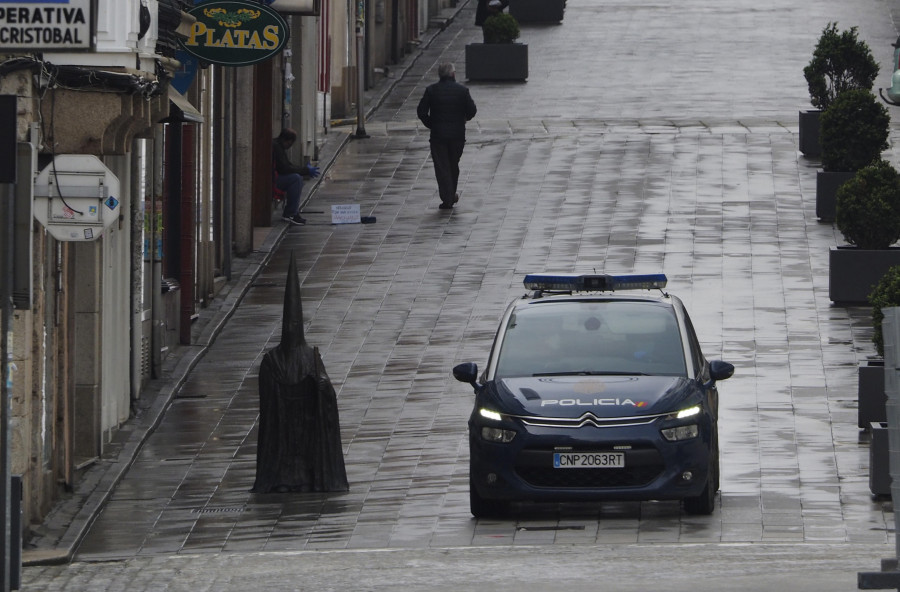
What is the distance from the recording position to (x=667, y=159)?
29.3 m

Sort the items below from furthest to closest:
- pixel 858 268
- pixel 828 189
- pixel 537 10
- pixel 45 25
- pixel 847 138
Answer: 1. pixel 537 10
2. pixel 847 138
3. pixel 828 189
4. pixel 858 268
5. pixel 45 25

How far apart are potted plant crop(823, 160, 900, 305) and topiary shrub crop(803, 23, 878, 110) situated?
872 cm

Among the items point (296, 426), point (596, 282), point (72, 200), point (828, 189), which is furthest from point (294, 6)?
point (72, 200)

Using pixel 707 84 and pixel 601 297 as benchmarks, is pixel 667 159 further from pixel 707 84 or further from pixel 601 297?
pixel 601 297

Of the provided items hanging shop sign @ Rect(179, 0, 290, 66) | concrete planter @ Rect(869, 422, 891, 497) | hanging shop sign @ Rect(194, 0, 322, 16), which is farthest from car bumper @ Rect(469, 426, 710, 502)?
hanging shop sign @ Rect(194, 0, 322, 16)

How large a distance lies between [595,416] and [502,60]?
24364 millimetres

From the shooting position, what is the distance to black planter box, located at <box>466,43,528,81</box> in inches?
1469

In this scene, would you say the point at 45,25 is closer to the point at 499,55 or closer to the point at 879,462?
the point at 879,462

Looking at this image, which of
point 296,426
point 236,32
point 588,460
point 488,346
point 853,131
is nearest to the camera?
point 588,460

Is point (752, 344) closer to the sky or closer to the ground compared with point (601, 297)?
closer to the ground

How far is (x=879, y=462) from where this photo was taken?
14.3 metres

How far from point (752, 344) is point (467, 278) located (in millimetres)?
4238

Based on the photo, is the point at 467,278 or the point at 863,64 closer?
the point at 467,278

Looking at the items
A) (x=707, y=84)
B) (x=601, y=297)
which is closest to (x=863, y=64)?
(x=707, y=84)
